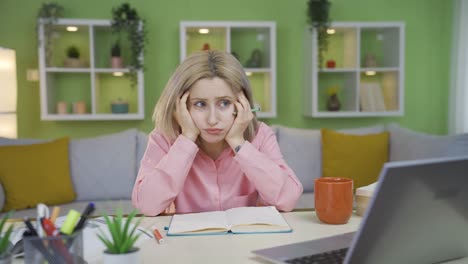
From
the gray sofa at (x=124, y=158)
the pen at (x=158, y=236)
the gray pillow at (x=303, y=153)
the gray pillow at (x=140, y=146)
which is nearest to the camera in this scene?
the pen at (x=158, y=236)

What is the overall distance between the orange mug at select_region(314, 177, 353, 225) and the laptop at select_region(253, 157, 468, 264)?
0.97 ft

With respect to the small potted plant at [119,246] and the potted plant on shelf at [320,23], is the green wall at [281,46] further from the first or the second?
the small potted plant at [119,246]

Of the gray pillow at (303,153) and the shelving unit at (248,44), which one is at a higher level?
the shelving unit at (248,44)

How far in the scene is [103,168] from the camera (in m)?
3.16

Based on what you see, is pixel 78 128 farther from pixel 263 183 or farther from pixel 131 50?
pixel 263 183

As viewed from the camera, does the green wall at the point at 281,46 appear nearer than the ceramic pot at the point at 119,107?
No

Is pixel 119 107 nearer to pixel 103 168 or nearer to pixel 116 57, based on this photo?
pixel 116 57

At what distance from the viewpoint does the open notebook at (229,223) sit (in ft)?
3.58

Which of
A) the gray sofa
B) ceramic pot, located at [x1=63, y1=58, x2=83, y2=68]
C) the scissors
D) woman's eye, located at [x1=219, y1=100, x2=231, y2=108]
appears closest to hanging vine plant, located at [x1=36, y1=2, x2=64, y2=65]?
ceramic pot, located at [x1=63, y1=58, x2=83, y2=68]

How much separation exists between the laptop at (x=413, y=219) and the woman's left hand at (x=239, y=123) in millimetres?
665

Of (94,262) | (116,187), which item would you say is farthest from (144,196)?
(116,187)

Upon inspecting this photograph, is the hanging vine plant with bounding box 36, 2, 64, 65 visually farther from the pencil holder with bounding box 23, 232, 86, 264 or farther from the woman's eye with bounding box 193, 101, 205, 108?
the pencil holder with bounding box 23, 232, 86, 264

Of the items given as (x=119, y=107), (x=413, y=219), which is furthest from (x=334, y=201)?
(x=119, y=107)

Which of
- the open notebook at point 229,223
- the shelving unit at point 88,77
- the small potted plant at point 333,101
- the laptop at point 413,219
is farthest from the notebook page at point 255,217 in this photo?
the small potted plant at point 333,101
